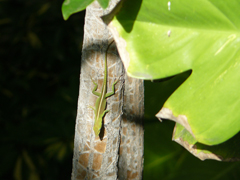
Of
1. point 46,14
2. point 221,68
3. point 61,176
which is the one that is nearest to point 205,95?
point 221,68

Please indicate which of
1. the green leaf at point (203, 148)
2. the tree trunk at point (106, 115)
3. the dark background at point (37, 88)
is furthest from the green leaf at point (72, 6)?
the dark background at point (37, 88)

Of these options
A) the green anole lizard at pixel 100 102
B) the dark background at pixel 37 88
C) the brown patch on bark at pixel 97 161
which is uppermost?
the green anole lizard at pixel 100 102

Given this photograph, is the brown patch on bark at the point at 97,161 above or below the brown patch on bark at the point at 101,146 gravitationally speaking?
below

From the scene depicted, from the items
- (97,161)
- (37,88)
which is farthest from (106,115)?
(37,88)

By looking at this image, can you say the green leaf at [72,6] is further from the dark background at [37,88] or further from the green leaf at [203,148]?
the dark background at [37,88]

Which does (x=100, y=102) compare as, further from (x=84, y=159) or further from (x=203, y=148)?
(x=203, y=148)

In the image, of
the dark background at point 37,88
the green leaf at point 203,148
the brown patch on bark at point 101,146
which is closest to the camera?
the green leaf at point 203,148

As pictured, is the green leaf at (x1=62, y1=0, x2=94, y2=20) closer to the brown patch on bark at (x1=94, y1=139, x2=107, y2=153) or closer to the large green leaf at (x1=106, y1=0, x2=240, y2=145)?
the large green leaf at (x1=106, y1=0, x2=240, y2=145)
